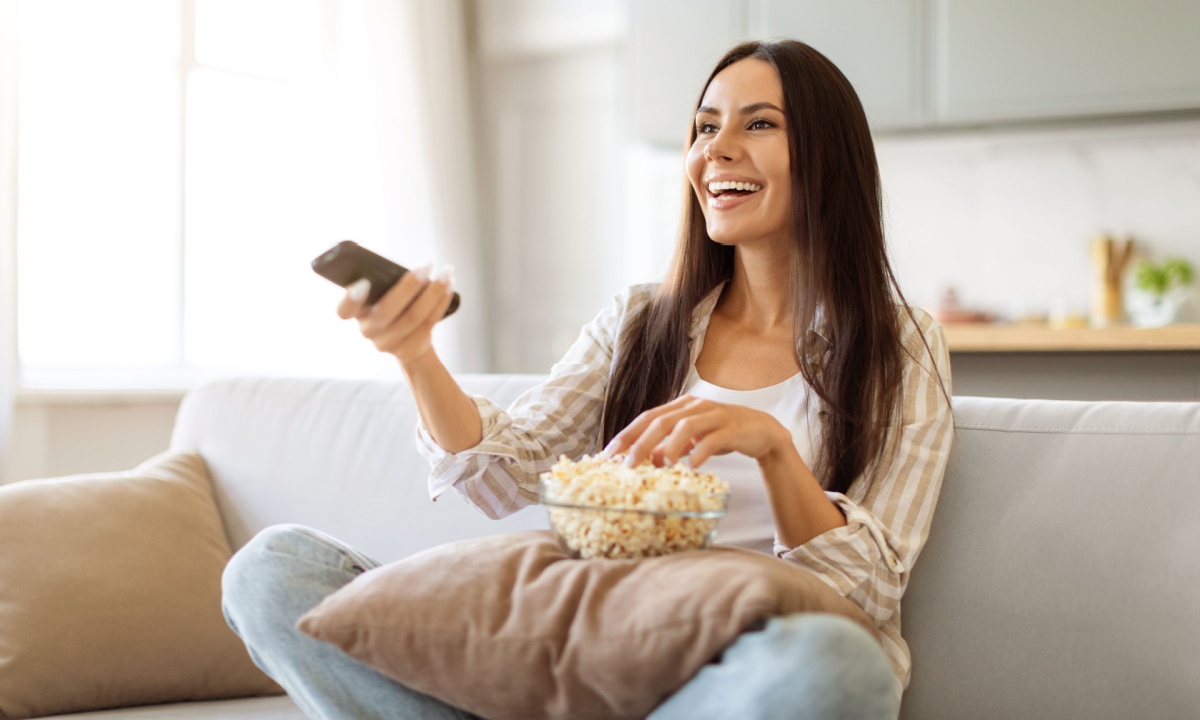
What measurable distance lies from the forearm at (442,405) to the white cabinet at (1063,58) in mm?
2613

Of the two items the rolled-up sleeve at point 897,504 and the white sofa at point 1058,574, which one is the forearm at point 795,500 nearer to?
the rolled-up sleeve at point 897,504

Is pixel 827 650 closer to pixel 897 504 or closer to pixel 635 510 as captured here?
pixel 635 510

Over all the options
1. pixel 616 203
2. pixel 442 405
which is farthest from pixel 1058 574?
pixel 616 203

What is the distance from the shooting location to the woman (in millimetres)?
1188

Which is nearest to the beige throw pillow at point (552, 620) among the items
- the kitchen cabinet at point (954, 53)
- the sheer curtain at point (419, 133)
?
the kitchen cabinet at point (954, 53)

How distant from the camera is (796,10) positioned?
3723 millimetres

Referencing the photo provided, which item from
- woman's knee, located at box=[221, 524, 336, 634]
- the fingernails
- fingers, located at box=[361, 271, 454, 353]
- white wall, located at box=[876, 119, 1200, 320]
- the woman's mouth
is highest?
white wall, located at box=[876, 119, 1200, 320]

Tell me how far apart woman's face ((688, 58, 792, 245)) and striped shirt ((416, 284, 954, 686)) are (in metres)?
0.16

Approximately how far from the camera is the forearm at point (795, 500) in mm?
1275

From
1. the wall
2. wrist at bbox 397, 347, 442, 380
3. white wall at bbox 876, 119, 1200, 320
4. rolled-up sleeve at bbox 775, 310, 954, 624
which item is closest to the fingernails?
wrist at bbox 397, 347, 442, 380

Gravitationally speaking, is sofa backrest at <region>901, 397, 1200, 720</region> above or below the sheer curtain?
below

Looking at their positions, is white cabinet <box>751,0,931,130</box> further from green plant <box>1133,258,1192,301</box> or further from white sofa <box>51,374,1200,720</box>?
white sofa <box>51,374,1200,720</box>

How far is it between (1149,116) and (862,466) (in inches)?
104

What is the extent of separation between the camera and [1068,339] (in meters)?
3.26
